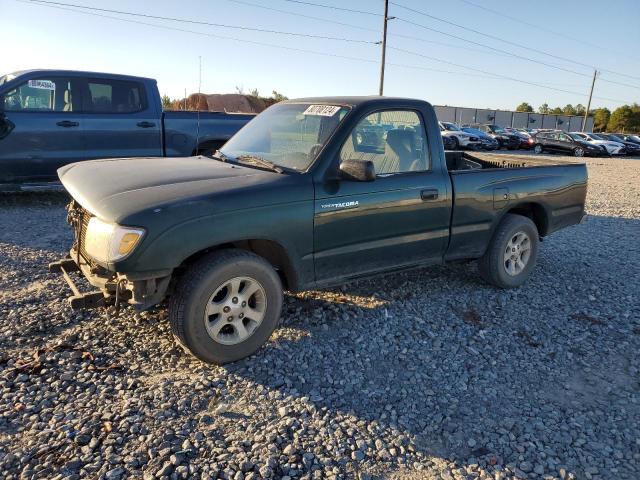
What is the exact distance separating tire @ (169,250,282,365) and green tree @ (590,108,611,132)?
7939 cm

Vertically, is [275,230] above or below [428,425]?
above

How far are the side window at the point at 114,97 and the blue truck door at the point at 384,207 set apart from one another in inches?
220

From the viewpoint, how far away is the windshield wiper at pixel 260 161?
3813 millimetres

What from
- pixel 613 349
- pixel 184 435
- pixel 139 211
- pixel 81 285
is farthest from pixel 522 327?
pixel 81 285

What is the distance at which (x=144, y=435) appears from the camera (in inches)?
107

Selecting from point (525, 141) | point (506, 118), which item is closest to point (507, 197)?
point (525, 141)

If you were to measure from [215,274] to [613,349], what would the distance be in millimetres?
3180

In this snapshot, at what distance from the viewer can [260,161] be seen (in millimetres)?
4016

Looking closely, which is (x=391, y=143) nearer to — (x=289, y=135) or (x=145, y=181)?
(x=289, y=135)

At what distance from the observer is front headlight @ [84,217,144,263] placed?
301 cm

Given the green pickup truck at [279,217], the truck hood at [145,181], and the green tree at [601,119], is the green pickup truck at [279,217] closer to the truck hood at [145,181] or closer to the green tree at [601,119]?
the truck hood at [145,181]

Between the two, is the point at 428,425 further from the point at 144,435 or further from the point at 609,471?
the point at 144,435

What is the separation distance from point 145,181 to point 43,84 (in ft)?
18.0

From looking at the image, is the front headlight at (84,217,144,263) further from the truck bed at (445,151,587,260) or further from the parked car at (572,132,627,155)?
the parked car at (572,132,627,155)
